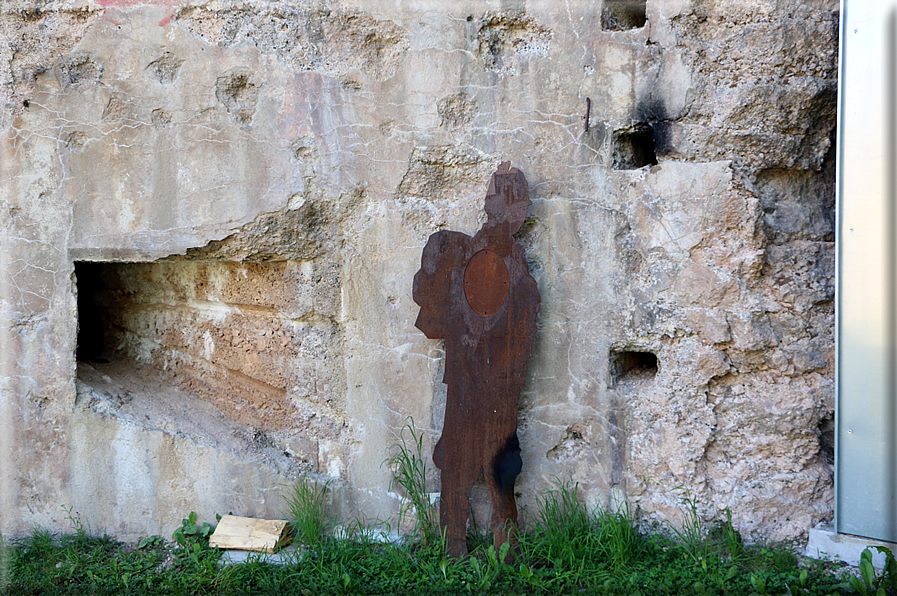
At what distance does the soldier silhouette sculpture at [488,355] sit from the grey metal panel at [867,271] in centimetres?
122

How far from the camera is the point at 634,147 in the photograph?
2.68 m

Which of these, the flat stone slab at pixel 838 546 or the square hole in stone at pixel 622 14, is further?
the square hole in stone at pixel 622 14

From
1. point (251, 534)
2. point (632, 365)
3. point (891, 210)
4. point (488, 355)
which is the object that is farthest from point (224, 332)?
point (891, 210)

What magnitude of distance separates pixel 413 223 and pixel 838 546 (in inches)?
88.2

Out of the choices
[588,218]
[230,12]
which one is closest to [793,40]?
[588,218]

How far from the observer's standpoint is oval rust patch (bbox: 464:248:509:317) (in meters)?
2.54

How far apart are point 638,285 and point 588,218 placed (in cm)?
38

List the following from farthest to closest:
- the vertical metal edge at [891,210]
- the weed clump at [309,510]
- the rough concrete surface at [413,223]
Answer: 1. the weed clump at [309,510]
2. the rough concrete surface at [413,223]
3. the vertical metal edge at [891,210]

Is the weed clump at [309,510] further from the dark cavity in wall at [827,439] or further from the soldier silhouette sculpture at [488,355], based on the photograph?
the dark cavity in wall at [827,439]

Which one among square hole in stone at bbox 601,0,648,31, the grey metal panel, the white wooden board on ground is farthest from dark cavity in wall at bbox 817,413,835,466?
the white wooden board on ground

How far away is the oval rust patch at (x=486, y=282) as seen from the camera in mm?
2539

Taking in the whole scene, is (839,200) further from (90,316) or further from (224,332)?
(90,316)

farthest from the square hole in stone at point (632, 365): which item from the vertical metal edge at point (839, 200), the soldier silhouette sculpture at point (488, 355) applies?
the vertical metal edge at point (839, 200)

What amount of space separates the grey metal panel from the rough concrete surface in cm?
19
